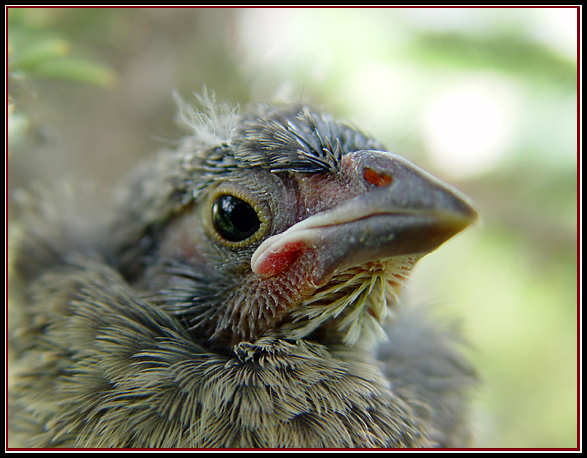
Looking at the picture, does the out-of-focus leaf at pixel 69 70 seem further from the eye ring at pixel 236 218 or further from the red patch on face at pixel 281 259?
the red patch on face at pixel 281 259

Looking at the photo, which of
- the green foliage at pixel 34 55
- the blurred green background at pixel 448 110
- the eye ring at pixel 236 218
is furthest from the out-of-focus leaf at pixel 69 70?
the eye ring at pixel 236 218

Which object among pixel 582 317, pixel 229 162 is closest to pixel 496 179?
pixel 582 317

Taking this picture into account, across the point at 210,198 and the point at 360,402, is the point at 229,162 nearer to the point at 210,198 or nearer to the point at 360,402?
the point at 210,198

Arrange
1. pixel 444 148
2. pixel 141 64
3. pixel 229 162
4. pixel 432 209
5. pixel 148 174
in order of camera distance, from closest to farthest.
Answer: pixel 432 209
pixel 229 162
pixel 148 174
pixel 141 64
pixel 444 148

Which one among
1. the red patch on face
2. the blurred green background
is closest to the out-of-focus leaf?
the blurred green background

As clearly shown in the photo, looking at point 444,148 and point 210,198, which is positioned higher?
point 444,148

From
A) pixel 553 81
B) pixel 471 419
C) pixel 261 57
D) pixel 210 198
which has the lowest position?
pixel 471 419

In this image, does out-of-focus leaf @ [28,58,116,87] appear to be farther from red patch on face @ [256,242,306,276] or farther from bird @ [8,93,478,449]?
red patch on face @ [256,242,306,276]
